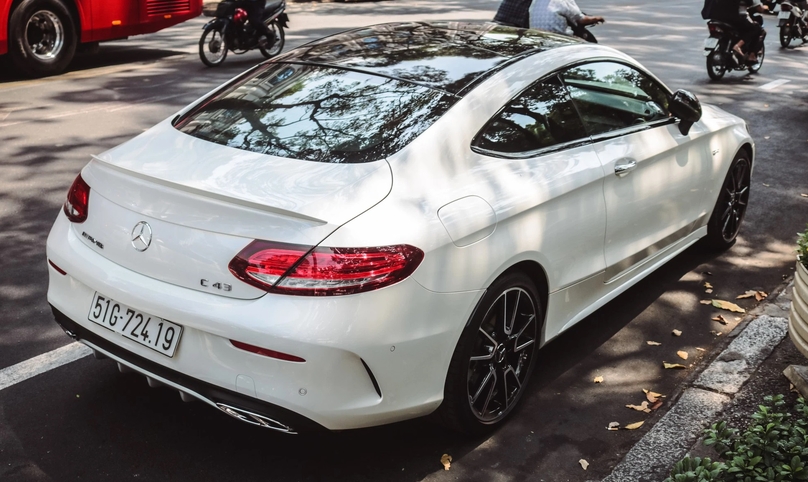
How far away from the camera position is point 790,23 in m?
15.8

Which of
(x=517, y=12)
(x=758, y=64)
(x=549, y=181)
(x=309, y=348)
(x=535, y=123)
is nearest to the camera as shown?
(x=309, y=348)

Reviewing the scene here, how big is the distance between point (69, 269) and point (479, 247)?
1626mm

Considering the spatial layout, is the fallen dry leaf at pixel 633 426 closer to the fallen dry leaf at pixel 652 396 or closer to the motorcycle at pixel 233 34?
the fallen dry leaf at pixel 652 396

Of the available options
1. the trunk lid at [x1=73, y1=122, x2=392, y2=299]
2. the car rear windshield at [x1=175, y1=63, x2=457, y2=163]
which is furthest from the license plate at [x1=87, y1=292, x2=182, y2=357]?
the car rear windshield at [x1=175, y1=63, x2=457, y2=163]

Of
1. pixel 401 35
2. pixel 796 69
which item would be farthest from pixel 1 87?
pixel 796 69

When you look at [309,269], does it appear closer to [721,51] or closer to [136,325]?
[136,325]

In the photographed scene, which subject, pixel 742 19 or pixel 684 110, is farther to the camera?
pixel 742 19

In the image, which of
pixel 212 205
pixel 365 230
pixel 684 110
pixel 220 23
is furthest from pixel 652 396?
pixel 220 23

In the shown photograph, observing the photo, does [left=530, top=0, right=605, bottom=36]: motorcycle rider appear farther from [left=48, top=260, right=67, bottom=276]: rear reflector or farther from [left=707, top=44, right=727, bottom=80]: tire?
[left=48, top=260, right=67, bottom=276]: rear reflector

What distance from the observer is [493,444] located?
3.81 m

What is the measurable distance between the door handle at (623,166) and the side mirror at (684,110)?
2.43 ft

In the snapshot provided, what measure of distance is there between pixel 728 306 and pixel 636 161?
1348mm

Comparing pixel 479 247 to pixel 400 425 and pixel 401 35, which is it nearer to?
pixel 400 425

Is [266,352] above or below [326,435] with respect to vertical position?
above
